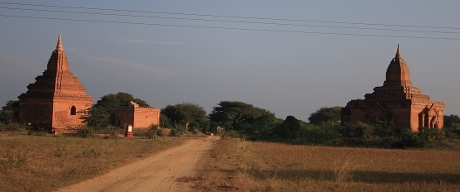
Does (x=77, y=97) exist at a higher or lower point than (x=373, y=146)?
Result: higher

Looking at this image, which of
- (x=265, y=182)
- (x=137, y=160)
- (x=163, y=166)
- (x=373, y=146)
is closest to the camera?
(x=265, y=182)

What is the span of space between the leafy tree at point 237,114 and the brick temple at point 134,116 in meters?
16.9

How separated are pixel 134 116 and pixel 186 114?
59.1ft

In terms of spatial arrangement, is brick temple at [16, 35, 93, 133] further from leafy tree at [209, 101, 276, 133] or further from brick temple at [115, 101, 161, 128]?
leafy tree at [209, 101, 276, 133]

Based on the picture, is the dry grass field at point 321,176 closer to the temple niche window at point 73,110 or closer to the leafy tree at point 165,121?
the temple niche window at point 73,110

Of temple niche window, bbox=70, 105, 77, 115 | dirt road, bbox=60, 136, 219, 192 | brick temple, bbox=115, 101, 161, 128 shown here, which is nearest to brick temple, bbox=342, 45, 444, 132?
brick temple, bbox=115, 101, 161, 128

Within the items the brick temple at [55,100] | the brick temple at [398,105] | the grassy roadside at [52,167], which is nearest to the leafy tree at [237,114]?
the brick temple at [398,105]

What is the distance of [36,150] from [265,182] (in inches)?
475

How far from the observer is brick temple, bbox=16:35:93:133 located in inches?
1597

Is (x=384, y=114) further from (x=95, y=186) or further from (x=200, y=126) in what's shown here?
(x=95, y=186)

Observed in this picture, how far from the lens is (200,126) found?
6228 cm

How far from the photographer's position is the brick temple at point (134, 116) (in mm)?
46531

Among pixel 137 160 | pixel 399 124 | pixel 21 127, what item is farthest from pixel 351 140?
pixel 21 127

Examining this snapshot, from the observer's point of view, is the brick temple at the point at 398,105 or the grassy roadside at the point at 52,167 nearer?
the grassy roadside at the point at 52,167
